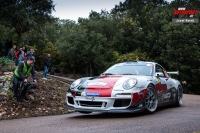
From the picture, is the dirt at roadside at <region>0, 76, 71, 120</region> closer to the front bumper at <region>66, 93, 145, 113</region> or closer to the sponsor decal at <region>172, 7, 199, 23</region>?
the front bumper at <region>66, 93, 145, 113</region>

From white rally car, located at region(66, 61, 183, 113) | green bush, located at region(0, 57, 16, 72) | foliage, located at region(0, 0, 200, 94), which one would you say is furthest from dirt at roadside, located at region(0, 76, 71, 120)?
foliage, located at region(0, 0, 200, 94)

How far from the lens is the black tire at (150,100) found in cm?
834

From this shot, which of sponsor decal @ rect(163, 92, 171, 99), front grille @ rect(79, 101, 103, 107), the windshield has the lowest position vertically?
front grille @ rect(79, 101, 103, 107)

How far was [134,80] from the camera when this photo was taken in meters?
8.20

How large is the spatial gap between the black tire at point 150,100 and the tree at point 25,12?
1862cm

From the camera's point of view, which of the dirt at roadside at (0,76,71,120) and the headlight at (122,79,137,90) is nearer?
the headlight at (122,79,137,90)

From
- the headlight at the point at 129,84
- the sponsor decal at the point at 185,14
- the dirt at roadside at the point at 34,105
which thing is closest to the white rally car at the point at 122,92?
the headlight at the point at 129,84

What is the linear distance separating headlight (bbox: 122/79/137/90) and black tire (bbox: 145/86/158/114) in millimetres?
484

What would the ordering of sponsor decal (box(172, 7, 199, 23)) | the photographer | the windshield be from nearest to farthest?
the windshield → the photographer → sponsor decal (box(172, 7, 199, 23))

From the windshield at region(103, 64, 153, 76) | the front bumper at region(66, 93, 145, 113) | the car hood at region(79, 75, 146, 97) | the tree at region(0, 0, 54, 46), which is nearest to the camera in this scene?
the front bumper at region(66, 93, 145, 113)

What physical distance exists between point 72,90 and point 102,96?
1048 millimetres

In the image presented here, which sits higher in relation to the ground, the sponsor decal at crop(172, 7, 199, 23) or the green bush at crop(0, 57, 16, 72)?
the sponsor decal at crop(172, 7, 199, 23)

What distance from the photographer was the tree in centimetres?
2528

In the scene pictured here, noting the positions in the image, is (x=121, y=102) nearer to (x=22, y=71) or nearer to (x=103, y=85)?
(x=103, y=85)
